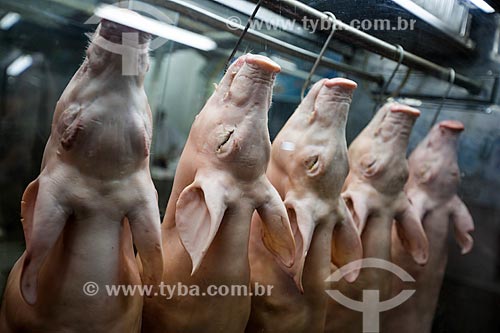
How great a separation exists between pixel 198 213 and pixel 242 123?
221 millimetres

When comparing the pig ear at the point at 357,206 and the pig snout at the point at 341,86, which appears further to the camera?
the pig ear at the point at 357,206

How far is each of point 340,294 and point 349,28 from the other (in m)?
0.73

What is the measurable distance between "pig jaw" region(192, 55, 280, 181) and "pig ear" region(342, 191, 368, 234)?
0.49 m

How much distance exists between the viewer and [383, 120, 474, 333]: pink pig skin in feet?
6.31

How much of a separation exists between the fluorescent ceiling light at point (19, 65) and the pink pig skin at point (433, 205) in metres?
1.23

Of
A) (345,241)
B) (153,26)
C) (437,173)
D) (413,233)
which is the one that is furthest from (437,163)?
(153,26)

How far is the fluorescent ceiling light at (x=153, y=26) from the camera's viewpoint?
1.08 m

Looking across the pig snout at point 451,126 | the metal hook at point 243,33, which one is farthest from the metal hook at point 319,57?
the pig snout at point 451,126

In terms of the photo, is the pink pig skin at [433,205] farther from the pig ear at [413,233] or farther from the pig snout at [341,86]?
the pig snout at [341,86]

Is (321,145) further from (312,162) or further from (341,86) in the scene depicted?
(341,86)

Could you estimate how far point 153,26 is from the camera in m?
1.17

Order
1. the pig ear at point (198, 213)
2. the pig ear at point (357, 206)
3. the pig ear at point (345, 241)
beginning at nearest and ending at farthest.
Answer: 1. the pig ear at point (198, 213)
2. the pig ear at point (345, 241)
3. the pig ear at point (357, 206)

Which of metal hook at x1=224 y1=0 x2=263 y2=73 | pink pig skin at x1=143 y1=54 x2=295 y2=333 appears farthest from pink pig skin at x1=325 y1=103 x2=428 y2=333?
metal hook at x1=224 y1=0 x2=263 y2=73

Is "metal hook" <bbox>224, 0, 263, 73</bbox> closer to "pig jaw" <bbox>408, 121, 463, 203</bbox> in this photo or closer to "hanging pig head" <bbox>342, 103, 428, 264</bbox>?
"hanging pig head" <bbox>342, 103, 428, 264</bbox>
